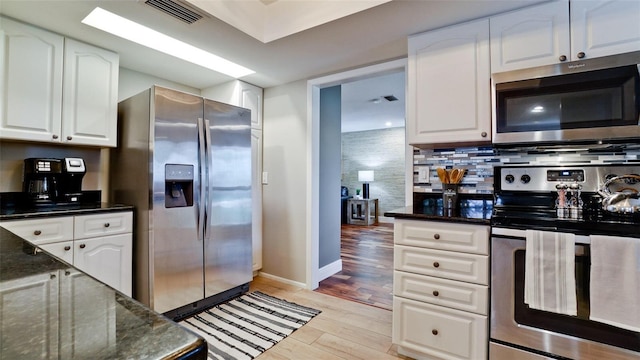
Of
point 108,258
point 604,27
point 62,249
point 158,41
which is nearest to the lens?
point 604,27

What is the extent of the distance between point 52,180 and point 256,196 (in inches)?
66.5

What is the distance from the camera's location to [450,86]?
192 cm

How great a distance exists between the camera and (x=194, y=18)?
74.3 inches

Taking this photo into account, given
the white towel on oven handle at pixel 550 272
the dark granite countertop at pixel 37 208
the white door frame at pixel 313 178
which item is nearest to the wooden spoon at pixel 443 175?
the white towel on oven handle at pixel 550 272

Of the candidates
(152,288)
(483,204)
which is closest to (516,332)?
(483,204)

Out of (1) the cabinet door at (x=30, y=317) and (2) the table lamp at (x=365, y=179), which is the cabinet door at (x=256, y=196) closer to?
(1) the cabinet door at (x=30, y=317)

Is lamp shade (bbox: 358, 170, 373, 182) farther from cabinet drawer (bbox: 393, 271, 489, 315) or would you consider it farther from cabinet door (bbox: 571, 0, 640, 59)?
cabinet door (bbox: 571, 0, 640, 59)

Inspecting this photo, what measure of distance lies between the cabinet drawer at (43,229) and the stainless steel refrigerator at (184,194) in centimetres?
42

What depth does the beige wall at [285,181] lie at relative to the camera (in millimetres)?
3043

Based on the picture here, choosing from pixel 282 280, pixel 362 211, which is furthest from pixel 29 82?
pixel 362 211

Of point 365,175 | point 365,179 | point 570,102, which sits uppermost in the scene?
point 570,102

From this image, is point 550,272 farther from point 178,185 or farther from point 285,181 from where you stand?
point 178,185

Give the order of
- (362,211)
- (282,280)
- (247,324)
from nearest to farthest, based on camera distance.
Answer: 1. (247,324)
2. (282,280)
3. (362,211)

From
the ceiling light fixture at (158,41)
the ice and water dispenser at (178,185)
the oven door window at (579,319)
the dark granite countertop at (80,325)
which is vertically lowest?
the oven door window at (579,319)
